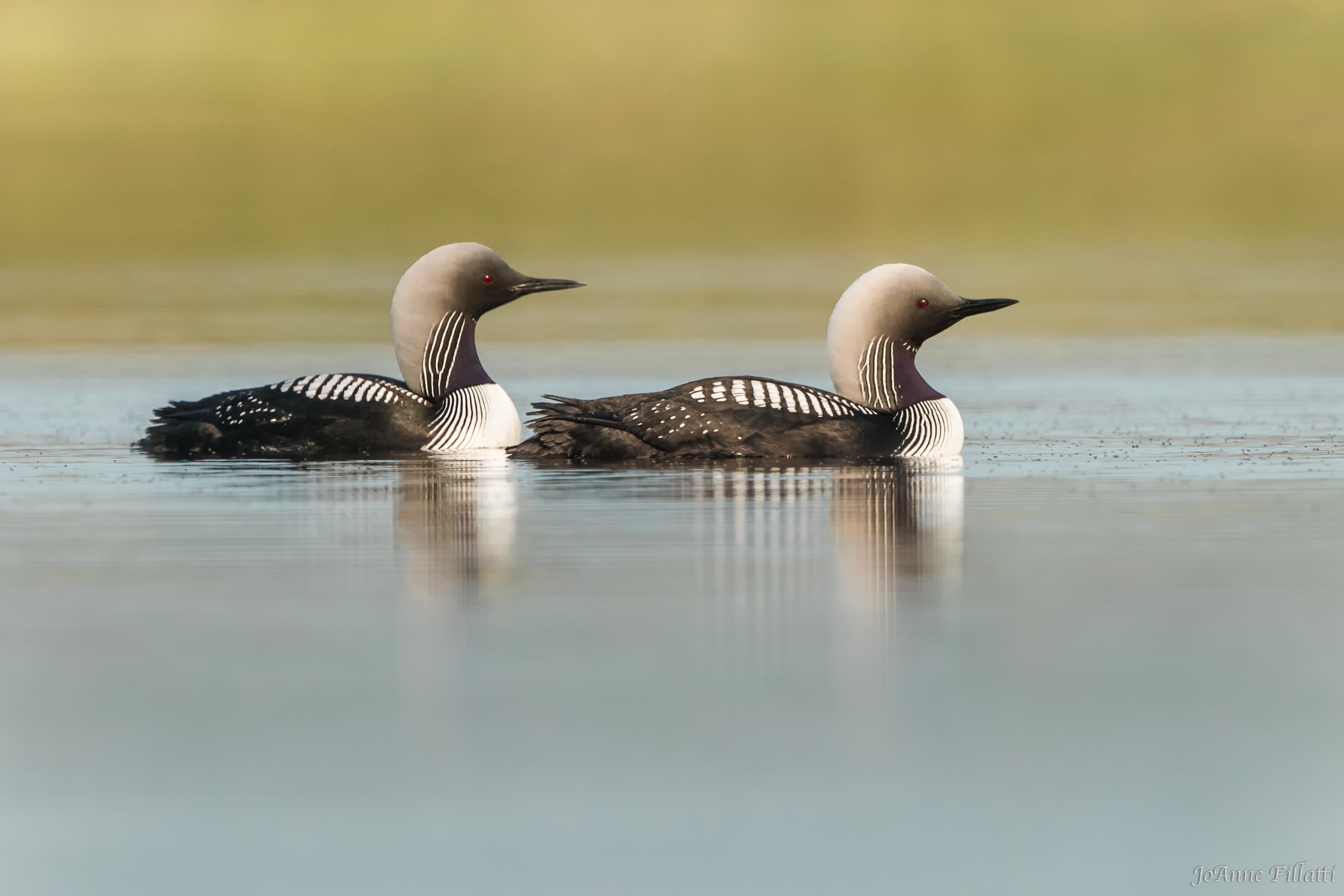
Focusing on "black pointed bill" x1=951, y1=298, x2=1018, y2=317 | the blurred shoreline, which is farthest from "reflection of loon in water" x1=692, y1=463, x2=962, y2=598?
the blurred shoreline

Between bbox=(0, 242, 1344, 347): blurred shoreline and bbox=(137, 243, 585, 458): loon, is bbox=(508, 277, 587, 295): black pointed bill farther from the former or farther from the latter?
bbox=(0, 242, 1344, 347): blurred shoreline

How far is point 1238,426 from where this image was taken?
36.9ft

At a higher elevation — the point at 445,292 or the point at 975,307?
the point at 445,292

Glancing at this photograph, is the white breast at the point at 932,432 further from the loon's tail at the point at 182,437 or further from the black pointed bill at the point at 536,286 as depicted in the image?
the loon's tail at the point at 182,437

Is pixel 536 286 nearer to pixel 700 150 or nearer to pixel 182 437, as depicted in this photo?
pixel 182 437

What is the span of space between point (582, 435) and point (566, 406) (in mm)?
300

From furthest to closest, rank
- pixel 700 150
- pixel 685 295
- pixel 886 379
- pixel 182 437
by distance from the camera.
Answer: pixel 700 150, pixel 685 295, pixel 182 437, pixel 886 379

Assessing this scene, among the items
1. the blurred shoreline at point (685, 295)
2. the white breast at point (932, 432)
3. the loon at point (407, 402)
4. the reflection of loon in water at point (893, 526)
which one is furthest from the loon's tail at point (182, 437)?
the blurred shoreline at point (685, 295)

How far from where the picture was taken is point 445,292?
1093cm

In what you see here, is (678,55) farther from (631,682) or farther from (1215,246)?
(631,682)

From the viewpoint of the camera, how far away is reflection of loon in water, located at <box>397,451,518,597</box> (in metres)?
6.56

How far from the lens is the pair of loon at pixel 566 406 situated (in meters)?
9.80

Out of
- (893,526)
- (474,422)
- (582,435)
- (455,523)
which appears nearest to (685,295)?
(474,422)

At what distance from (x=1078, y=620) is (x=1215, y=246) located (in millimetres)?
31674
